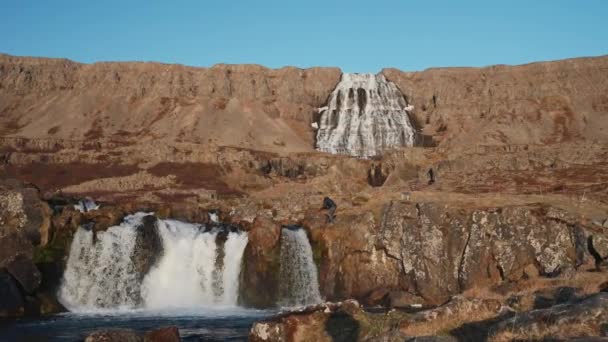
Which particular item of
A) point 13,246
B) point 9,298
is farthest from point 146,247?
point 9,298

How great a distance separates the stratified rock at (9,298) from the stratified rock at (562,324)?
36870 mm

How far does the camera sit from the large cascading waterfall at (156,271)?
50750mm

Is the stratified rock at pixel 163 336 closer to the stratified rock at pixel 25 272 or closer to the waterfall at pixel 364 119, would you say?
the stratified rock at pixel 25 272

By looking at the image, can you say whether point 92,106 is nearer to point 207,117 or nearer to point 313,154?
point 207,117

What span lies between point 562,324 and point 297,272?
38634 mm

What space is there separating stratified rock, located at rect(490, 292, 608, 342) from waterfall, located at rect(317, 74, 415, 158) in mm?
139166

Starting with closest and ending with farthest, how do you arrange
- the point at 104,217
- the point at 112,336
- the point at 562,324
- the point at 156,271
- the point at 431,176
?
the point at 562,324, the point at 112,336, the point at 156,271, the point at 104,217, the point at 431,176

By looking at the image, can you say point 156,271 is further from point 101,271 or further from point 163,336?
point 163,336

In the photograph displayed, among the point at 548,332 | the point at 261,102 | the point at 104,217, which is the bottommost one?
the point at 548,332

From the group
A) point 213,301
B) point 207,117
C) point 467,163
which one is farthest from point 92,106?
point 213,301

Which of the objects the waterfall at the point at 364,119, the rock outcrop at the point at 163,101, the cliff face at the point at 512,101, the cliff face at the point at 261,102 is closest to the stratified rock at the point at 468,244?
the cliff face at the point at 261,102

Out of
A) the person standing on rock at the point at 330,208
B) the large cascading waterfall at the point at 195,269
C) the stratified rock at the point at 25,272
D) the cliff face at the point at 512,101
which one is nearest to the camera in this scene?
the stratified rock at the point at 25,272

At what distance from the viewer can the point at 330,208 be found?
200 feet

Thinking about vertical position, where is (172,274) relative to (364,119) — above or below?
below
